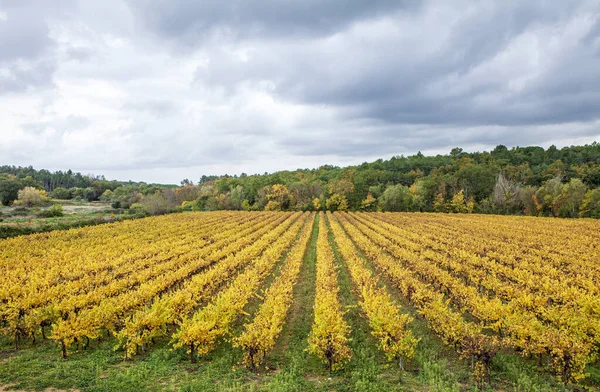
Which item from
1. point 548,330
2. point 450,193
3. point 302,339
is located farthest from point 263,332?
point 450,193

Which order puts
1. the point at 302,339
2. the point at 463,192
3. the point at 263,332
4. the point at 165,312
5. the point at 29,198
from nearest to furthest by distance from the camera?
the point at 263,332 → the point at 165,312 → the point at 302,339 → the point at 29,198 → the point at 463,192

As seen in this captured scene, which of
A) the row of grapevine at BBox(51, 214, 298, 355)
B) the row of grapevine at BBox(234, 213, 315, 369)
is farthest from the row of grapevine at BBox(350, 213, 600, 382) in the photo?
the row of grapevine at BBox(51, 214, 298, 355)

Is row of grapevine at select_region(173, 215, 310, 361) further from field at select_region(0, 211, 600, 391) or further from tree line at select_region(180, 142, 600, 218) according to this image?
tree line at select_region(180, 142, 600, 218)

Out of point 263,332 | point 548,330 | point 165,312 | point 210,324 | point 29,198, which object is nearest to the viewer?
point 548,330

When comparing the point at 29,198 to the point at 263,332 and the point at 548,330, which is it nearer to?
the point at 263,332

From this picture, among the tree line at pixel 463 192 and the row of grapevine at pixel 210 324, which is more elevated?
the tree line at pixel 463 192

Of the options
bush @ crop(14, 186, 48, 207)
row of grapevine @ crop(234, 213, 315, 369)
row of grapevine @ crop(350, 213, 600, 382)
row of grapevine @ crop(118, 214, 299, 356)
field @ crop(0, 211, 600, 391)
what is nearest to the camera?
row of grapevine @ crop(350, 213, 600, 382)

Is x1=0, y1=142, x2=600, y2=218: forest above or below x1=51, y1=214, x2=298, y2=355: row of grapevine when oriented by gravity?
above

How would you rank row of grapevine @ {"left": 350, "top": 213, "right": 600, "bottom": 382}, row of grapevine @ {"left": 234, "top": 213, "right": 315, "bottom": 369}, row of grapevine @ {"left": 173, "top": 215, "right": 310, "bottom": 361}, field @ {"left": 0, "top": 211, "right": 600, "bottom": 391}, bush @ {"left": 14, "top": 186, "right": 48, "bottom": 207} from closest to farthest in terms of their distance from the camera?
row of grapevine @ {"left": 350, "top": 213, "right": 600, "bottom": 382} → field @ {"left": 0, "top": 211, "right": 600, "bottom": 391} → row of grapevine @ {"left": 234, "top": 213, "right": 315, "bottom": 369} → row of grapevine @ {"left": 173, "top": 215, "right": 310, "bottom": 361} → bush @ {"left": 14, "top": 186, "right": 48, "bottom": 207}

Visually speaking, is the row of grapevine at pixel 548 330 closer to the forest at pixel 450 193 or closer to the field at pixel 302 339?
the field at pixel 302 339

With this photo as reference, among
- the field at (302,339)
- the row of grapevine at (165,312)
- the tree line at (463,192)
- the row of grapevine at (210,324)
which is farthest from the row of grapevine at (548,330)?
the tree line at (463,192)

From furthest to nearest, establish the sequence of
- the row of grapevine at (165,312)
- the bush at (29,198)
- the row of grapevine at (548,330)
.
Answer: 1. the bush at (29,198)
2. the row of grapevine at (165,312)
3. the row of grapevine at (548,330)

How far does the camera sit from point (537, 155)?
420 ft

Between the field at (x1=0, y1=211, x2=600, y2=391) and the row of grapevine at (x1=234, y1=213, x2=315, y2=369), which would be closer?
the field at (x1=0, y1=211, x2=600, y2=391)
